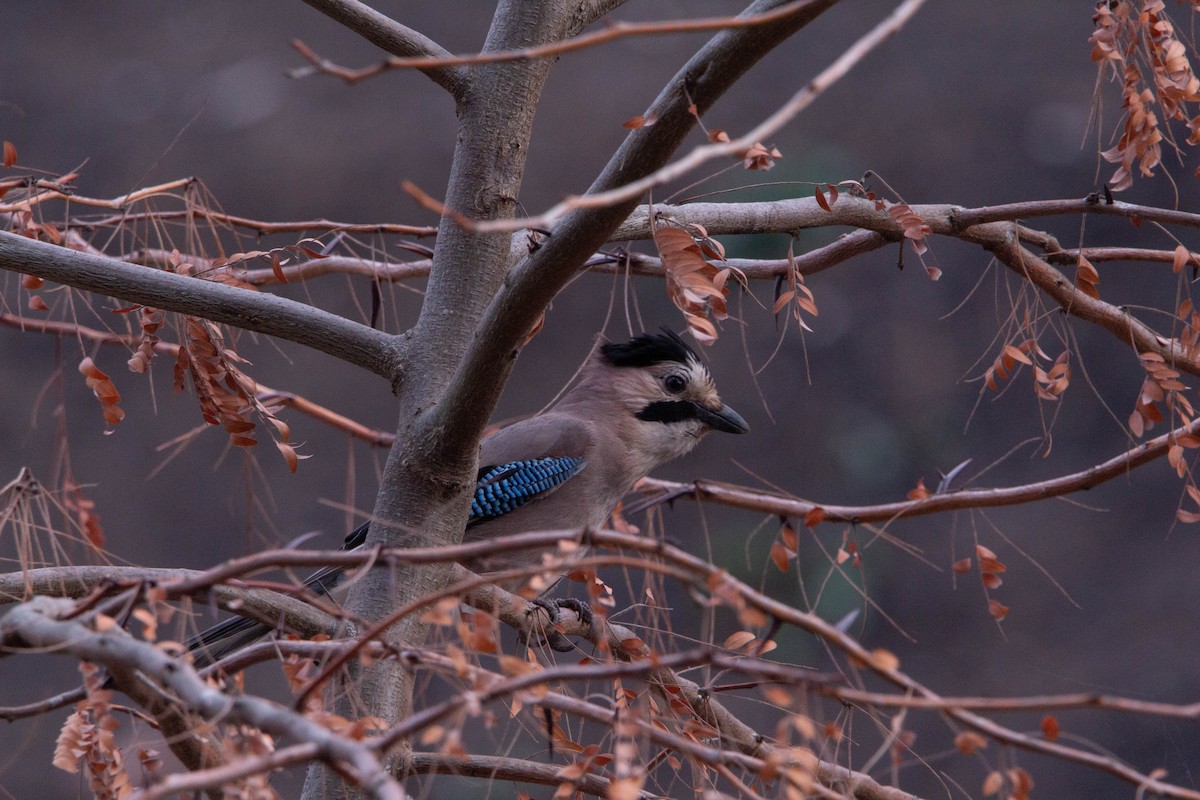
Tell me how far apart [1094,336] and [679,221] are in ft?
18.2

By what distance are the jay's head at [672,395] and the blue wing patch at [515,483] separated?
0.75 feet

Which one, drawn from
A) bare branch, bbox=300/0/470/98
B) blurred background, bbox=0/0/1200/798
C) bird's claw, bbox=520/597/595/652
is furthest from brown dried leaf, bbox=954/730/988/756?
Result: blurred background, bbox=0/0/1200/798

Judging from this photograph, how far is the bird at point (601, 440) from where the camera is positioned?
8.72ft

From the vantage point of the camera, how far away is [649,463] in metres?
2.80

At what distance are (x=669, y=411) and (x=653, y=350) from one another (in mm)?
144

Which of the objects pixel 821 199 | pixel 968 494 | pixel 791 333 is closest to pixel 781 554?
pixel 968 494

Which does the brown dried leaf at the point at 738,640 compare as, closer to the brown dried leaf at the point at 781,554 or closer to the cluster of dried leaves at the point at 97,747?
the brown dried leaf at the point at 781,554

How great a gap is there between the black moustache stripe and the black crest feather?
96mm

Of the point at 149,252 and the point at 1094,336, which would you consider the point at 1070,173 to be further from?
the point at 149,252

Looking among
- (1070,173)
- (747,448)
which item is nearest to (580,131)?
(747,448)

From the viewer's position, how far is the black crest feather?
2768mm

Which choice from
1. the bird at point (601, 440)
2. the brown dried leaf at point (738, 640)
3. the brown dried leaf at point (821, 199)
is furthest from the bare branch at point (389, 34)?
the bird at point (601, 440)

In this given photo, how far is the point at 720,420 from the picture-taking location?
275 cm

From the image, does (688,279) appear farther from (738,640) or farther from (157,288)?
(157,288)
